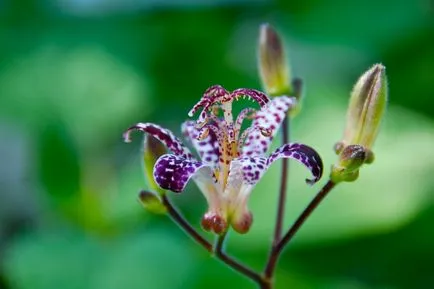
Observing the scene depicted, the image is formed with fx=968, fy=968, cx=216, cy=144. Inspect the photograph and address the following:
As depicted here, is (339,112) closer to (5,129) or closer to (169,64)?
(169,64)

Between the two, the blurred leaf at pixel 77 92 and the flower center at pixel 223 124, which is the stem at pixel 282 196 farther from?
the blurred leaf at pixel 77 92

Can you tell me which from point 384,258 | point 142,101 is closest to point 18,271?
point 142,101

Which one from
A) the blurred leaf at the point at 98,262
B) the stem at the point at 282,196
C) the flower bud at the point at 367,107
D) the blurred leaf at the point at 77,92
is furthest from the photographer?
the blurred leaf at the point at 77,92

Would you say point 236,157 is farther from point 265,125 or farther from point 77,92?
point 77,92

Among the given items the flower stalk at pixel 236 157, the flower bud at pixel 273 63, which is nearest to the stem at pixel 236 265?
the flower stalk at pixel 236 157

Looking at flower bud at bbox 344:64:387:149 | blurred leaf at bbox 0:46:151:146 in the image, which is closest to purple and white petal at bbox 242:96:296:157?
flower bud at bbox 344:64:387:149

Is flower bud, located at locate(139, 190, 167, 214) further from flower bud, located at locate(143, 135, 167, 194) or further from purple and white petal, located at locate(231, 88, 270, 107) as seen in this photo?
purple and white petal, located at locate(231, 88, 270, 107)
